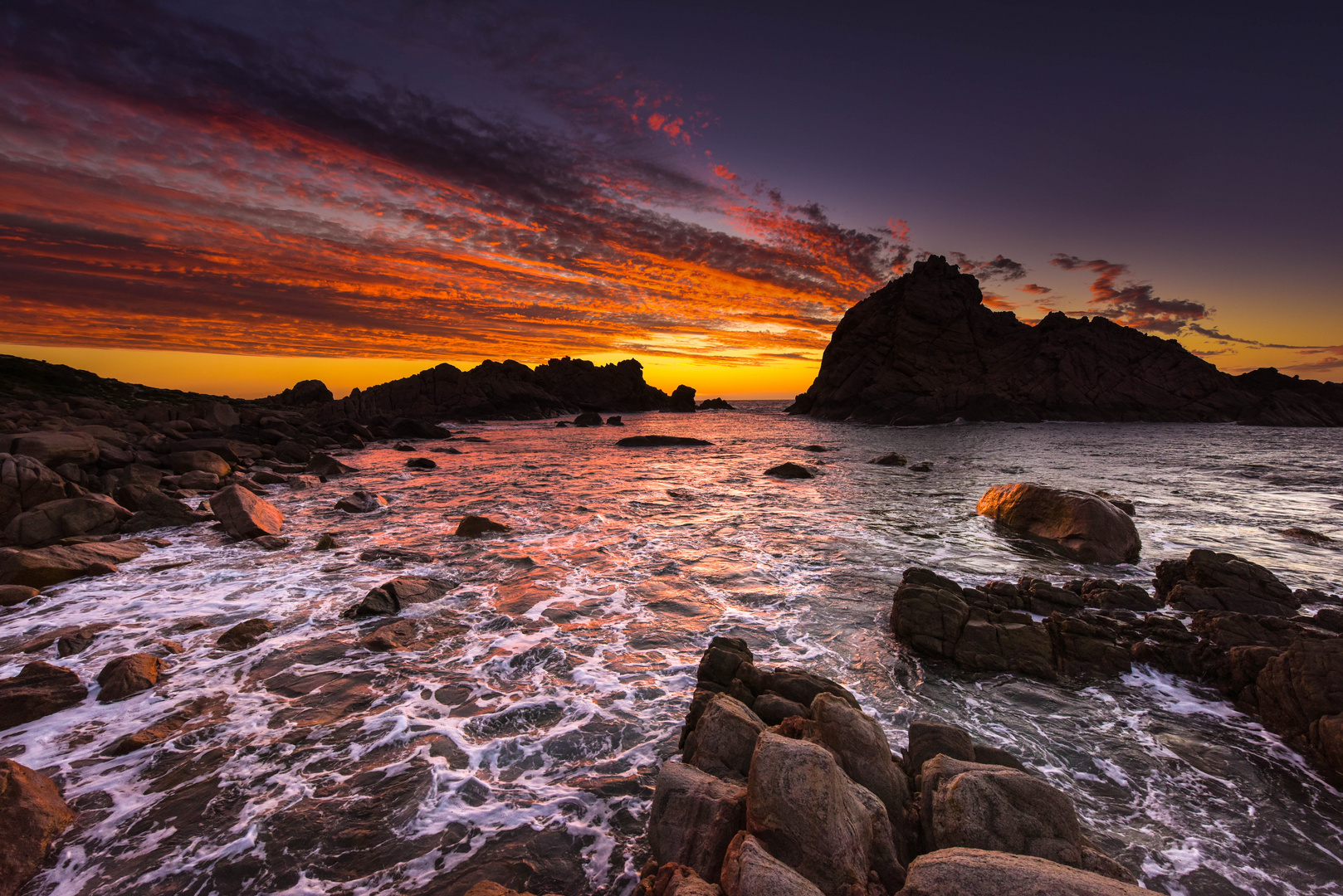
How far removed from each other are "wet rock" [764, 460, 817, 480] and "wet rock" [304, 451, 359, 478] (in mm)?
20255

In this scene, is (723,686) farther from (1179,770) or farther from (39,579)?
(39,579)

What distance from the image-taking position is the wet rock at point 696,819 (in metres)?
3.50

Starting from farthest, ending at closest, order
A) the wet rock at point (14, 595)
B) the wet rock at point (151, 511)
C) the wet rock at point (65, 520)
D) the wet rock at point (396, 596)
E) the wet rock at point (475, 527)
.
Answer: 1. the wet rock at point (475, 527)
2. the wet rock at point (151, 511)
3. the wet rock at point (65, 520)
4. the wet rock at point (396, 596)
5. the wet rock at point (14, 595)

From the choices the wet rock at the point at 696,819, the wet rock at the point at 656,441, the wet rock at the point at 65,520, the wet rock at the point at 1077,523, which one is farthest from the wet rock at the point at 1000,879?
the wet rock at the point at 656,441

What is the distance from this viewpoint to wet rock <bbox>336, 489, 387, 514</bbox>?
15836 millimetres

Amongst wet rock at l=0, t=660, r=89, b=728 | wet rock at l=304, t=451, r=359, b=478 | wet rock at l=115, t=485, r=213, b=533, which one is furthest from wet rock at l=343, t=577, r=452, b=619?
wet rock at l=304, t=451, r=359, b=478

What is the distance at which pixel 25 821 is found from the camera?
3.99m

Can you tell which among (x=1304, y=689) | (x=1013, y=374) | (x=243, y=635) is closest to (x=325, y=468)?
(x=243, y=635)

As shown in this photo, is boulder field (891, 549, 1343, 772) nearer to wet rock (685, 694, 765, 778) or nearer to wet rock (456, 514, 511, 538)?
wet rock (685, 694, 765, 778)

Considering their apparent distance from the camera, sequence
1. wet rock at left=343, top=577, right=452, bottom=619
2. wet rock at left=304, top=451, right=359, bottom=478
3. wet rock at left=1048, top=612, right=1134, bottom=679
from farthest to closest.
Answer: wet rock at left=304, top=451, right=359, bottom=478
wet rock at left=343, top=577, right=452, bottom=619
wet rock at left=1048, top=612, right=1134, bottom=679

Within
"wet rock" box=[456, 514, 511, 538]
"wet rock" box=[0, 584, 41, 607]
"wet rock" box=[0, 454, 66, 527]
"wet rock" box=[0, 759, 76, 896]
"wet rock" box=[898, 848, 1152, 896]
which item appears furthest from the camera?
"wet rock" box=[456, 514, 511, 538]

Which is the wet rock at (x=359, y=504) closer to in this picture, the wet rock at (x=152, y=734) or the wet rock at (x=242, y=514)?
the wet rock at (x=242, y=514)

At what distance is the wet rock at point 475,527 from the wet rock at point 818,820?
11.3 meters

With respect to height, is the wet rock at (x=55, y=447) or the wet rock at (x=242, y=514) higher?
the wet rock at (x=55, y=447)
